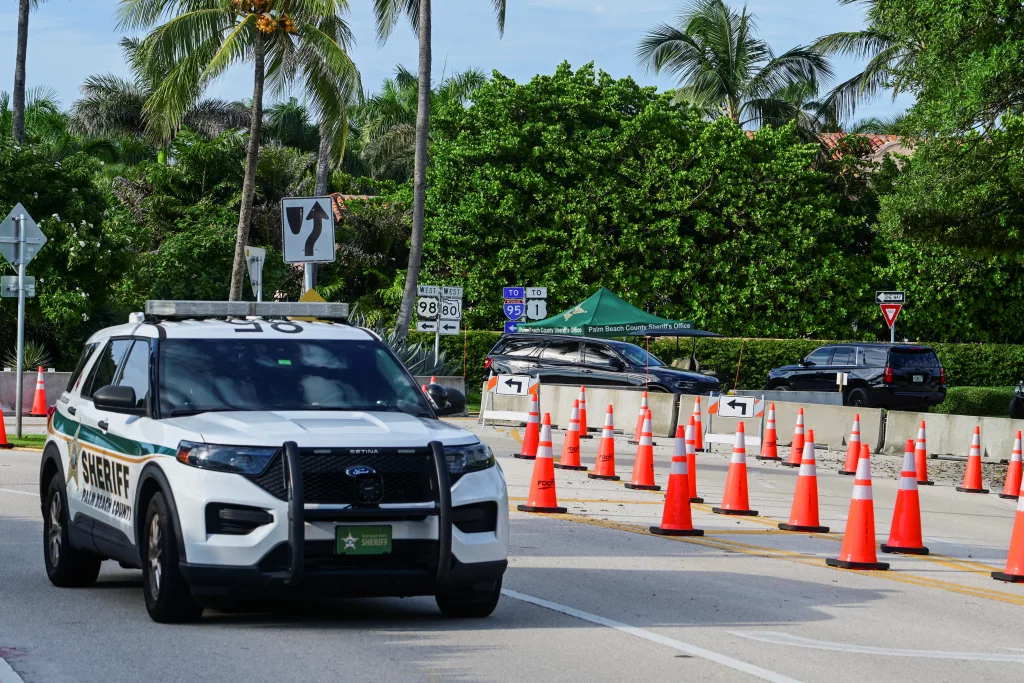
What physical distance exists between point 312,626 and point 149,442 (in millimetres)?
1375

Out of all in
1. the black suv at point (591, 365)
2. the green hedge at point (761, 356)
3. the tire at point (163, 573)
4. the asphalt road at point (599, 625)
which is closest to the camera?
the asphalt road at point (599, 625)

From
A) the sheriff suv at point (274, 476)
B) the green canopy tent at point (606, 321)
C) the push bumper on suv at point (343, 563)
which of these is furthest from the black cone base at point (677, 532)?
the green canopy tent at point (606, 321)

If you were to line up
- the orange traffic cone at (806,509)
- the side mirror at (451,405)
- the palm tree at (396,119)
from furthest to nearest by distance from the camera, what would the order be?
the palm tree at (396,119) → the orange traffic cone at (806,509) → the side mirror at (451,405)

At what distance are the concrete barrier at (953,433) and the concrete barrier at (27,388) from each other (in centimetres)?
1653

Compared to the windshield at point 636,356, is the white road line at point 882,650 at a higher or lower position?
lower

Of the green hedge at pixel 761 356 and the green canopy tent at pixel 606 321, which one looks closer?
the green canopy tent at pixel 606 321

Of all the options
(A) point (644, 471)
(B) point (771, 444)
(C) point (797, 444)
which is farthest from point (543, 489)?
(B) point (771, 444)

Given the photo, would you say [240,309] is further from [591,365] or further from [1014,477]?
[591,365]

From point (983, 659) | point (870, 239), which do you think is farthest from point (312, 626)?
point (870, 239)

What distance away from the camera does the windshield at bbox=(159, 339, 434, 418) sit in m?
8.90

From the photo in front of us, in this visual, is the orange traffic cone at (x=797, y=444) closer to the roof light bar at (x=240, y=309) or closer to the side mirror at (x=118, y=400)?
the roof light bar at (x=240, y=309)

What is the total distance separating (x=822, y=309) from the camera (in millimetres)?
45906

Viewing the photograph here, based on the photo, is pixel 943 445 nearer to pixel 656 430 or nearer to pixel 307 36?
pixel 656 430

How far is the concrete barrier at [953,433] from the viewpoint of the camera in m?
23.7
